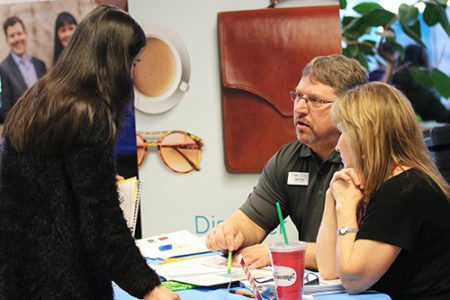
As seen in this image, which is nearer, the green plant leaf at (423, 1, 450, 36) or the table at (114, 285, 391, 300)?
the table at (114, 285, 391, 300)

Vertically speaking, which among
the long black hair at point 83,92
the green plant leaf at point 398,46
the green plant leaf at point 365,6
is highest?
the green plant leaf at point 365,6

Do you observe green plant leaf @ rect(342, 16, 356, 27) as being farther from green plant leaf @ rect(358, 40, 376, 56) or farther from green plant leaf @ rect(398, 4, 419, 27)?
green plant leaf @ rect(398, 4, 419, 27)

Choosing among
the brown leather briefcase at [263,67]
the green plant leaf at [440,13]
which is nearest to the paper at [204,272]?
the brown leather briefcase at [263,67]

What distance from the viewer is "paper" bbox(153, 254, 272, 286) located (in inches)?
55.1

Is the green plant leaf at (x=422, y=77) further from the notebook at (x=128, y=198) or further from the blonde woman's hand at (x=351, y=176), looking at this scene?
the notebook at (x=128, y=198)

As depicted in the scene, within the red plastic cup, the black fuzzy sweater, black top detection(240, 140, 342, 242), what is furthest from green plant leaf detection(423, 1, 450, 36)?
the black fuzzy sweater

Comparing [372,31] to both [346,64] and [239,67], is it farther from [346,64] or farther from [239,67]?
[346,64]

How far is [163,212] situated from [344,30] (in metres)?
1.74

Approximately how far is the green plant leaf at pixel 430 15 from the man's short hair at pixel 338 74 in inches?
56.5

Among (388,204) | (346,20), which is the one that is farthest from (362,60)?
(388,204)

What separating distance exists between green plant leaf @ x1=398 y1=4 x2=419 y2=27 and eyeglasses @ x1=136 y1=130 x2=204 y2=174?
5.01 ft

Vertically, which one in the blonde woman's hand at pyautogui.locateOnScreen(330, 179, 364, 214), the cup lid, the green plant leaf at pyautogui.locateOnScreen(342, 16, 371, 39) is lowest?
the cup lid

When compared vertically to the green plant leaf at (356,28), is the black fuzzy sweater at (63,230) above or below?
below

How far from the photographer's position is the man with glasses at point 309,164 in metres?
2.00
